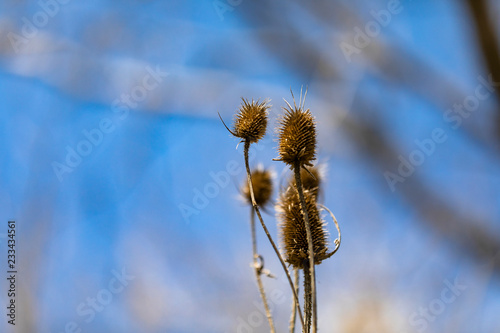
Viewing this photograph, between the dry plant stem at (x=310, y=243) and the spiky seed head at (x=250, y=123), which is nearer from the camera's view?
the dry plant stem at (x=310, y=243)

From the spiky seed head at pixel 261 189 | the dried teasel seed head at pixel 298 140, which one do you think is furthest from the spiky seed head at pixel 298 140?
the spiky seed head at pixel 261 189

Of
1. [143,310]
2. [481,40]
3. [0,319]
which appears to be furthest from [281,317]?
[481,40]

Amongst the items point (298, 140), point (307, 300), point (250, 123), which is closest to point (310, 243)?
point (307, 300)

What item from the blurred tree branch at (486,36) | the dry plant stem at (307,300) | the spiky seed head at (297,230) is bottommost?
the dry plant stem at (307,300)

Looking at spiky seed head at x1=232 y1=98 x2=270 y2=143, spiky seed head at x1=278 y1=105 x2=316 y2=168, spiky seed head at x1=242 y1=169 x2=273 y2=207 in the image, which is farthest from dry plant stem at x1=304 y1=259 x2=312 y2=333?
spiky seed head at x1=242 y1=169 x2=273 y2=207

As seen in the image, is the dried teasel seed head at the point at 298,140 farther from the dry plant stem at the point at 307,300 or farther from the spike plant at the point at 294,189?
the dry plant stem at the point at 307,300

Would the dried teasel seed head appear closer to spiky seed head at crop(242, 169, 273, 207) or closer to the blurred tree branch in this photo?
spiky seed head at crop(242, 169, 273, 207)

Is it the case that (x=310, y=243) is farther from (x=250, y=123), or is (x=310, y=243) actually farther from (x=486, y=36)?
(x=486, y=36)

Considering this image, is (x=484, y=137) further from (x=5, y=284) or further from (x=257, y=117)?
(x=5, y=284)
